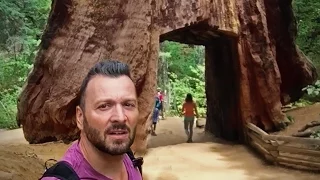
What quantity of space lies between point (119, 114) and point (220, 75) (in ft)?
44.1

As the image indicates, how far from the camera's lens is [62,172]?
164 cm

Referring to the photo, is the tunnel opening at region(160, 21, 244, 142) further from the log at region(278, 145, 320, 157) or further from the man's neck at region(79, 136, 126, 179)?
the man's neck at region(79, 136, 126, 179)

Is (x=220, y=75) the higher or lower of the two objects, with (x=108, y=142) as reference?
higher

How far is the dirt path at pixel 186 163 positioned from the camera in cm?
708

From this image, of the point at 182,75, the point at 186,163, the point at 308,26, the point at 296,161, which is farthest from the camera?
the point at 182,75

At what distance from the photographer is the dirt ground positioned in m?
7.04

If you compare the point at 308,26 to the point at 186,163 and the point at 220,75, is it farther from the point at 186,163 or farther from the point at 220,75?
the point at 186,163

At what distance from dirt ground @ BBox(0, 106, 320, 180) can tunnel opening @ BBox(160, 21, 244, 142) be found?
1138 millimetres

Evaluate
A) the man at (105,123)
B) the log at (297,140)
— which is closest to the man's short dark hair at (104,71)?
the man at (105,123)

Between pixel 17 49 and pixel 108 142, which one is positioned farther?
pixel 17 49

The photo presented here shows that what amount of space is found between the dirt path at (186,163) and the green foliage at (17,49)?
8932mm

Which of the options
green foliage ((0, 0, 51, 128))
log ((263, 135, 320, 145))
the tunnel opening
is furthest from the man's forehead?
green foliage ((0, 0, 51, 128))

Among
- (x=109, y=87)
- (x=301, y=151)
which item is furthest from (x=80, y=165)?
(x=301, y=151)

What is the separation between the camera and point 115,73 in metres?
1.88
